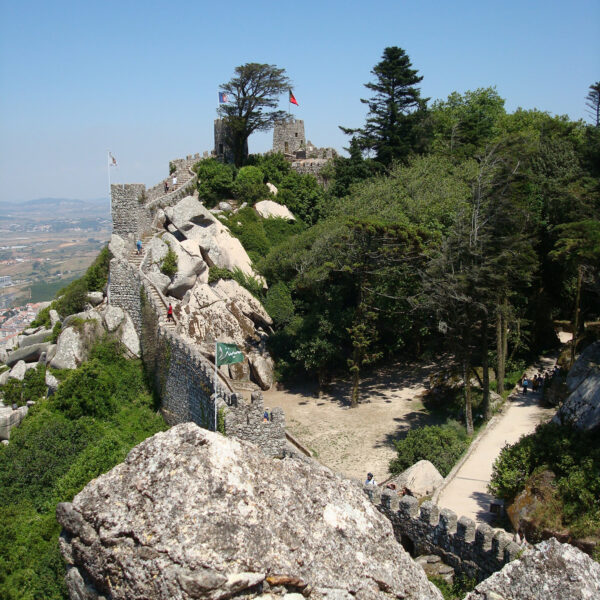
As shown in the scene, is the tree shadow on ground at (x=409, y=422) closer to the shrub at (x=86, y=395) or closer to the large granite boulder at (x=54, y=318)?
the shrub at (x=86, y=395)

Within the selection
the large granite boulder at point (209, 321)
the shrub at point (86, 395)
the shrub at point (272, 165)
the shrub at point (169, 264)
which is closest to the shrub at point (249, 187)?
the shrub at point (272, 165)

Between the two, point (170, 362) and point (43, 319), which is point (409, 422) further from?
point (43, 319)

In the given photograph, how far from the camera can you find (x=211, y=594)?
471 cm

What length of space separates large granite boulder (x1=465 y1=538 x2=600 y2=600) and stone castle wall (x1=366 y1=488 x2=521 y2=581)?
4.10 m

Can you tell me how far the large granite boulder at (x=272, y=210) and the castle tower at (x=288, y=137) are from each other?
955 cm

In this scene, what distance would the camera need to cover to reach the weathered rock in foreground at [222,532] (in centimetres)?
488

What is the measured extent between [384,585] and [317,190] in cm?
3517

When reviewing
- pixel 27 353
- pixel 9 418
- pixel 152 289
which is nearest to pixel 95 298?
pixel 27 353

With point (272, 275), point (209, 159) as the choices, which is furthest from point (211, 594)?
point (209, 159)

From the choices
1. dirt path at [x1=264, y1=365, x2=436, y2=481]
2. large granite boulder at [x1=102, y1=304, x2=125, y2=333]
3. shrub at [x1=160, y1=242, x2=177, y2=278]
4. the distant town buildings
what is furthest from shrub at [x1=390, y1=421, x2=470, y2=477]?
the distant town buildings

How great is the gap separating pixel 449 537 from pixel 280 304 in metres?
18.6

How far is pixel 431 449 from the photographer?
1716cm

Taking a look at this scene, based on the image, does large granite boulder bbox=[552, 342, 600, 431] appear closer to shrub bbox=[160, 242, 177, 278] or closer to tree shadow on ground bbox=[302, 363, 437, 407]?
tree shadow on ground bbox=[302, 363, 437, 407]

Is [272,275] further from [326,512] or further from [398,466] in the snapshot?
[326,512]
